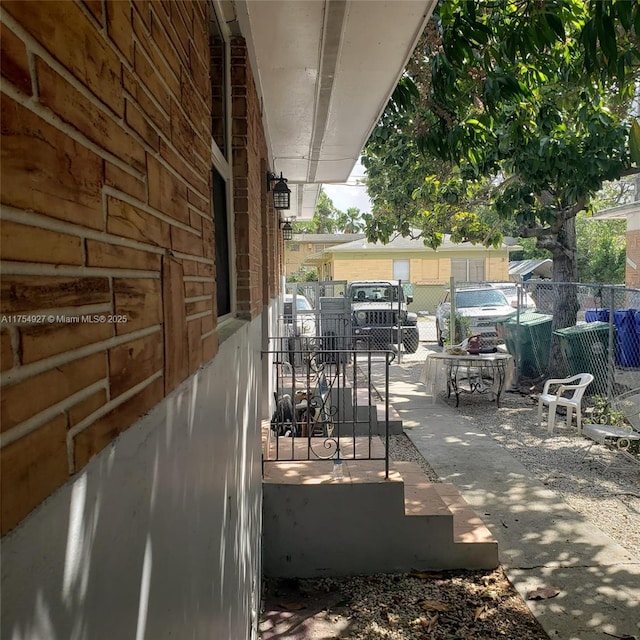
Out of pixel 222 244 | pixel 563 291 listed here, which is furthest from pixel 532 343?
pixel 222 244

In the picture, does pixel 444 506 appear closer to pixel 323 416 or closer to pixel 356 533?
pixel 356 533

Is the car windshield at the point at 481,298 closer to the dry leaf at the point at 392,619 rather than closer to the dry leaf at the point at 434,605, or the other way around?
the dry leaf at the point at 434,605

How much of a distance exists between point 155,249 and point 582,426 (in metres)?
8.01

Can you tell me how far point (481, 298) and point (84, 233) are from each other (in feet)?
52.0

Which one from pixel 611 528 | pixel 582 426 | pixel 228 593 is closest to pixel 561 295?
pixel 582 426

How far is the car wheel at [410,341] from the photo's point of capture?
16.0 meters

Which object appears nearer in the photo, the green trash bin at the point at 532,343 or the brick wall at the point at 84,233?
the brick wall at the point at 84,233

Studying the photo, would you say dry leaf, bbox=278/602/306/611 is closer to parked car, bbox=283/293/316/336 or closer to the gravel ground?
the gravel ground

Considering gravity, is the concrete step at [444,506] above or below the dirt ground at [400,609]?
above

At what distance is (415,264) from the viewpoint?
29734 millimetres

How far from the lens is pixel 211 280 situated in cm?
207

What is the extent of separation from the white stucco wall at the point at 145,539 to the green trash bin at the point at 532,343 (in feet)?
33.3

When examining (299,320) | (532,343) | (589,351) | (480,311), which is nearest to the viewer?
(589,351)

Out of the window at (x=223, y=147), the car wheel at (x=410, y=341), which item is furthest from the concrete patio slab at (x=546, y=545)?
the car wheel at (x=410, y=341)
